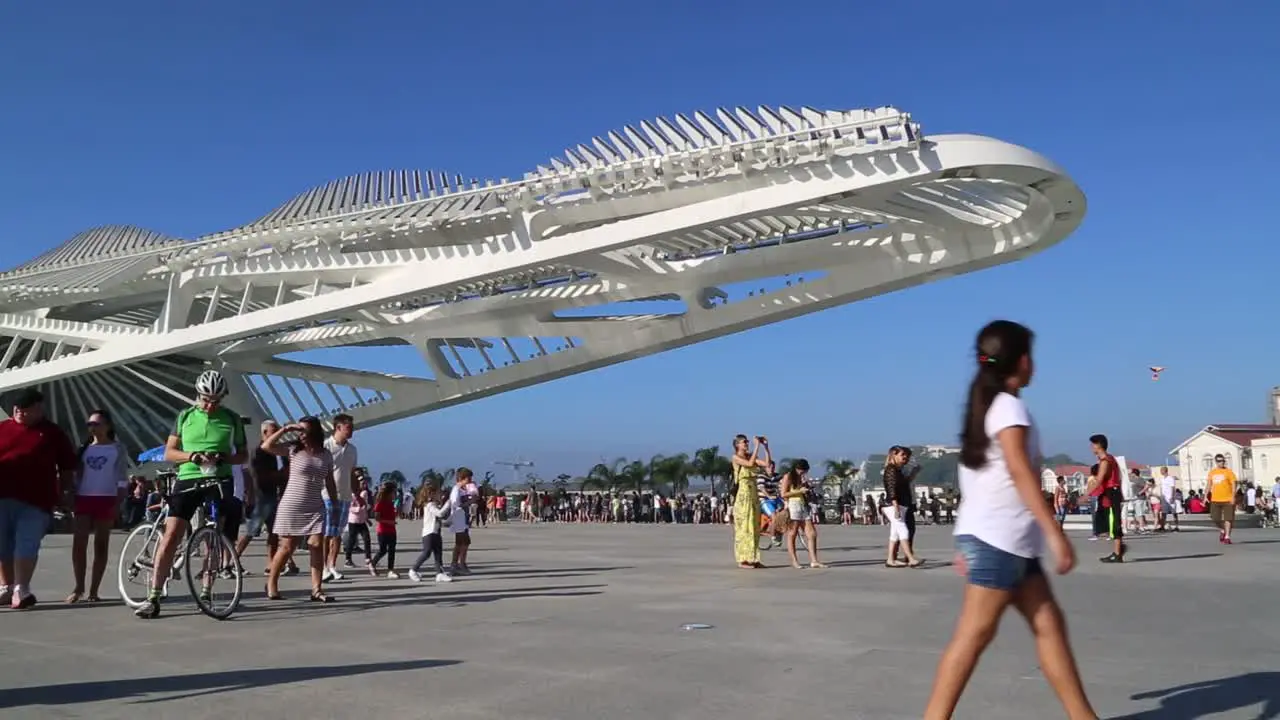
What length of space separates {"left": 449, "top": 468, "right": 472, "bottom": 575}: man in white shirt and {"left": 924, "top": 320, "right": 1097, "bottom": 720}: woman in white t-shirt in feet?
29.4

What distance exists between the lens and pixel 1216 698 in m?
4.47

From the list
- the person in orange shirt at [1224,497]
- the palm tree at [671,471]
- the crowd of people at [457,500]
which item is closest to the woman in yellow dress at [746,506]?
the crowd of people at [457,500]

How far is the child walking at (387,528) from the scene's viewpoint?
12055mm

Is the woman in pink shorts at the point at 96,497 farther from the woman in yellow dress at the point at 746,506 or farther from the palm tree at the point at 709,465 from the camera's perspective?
the palm tree at the point at 709,465

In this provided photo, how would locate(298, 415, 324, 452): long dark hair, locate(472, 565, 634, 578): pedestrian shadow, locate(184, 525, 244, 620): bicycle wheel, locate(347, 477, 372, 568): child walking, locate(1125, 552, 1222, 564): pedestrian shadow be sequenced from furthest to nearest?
locate(347, 477, 372, 568): child walking → locate(1125, 552, 1222, 564): pedestrian shadow → locate(472, 565, 634, 578): pedestrian shadow → locate(298, 415, 324, 452): long dark hair → locate(184, 525, 244, 620): bicycle wheel

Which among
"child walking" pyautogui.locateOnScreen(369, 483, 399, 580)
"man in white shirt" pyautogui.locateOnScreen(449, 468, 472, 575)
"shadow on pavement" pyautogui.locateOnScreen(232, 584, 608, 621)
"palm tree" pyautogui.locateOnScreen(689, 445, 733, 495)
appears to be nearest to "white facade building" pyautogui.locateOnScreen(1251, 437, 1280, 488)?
"palm tree" pyautogui.locateOnScreen(689, 445, 733, 495)

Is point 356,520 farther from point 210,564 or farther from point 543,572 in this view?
point 210,564

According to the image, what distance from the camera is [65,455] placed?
8.36 meters

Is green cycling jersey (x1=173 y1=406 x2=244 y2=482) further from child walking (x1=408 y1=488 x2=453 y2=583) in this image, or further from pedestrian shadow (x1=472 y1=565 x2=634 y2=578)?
pedestrian shadow (x1=472 y1=565 x2=634 y2=578)

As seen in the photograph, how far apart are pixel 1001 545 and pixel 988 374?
601 millimetres

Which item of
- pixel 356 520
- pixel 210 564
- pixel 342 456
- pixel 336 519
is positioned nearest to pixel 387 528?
pixel 336 519

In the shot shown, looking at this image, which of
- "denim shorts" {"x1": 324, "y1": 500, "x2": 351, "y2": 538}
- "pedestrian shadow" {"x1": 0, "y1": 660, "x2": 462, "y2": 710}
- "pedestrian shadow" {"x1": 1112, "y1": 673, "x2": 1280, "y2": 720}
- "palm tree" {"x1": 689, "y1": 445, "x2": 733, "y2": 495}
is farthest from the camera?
"palm tree" {"x1": 689, "y1": 445, "x2": 733, "y2": 495}

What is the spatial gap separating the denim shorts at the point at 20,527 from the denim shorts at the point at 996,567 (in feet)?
23.2

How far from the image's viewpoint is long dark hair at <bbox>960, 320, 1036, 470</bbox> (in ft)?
12.2
